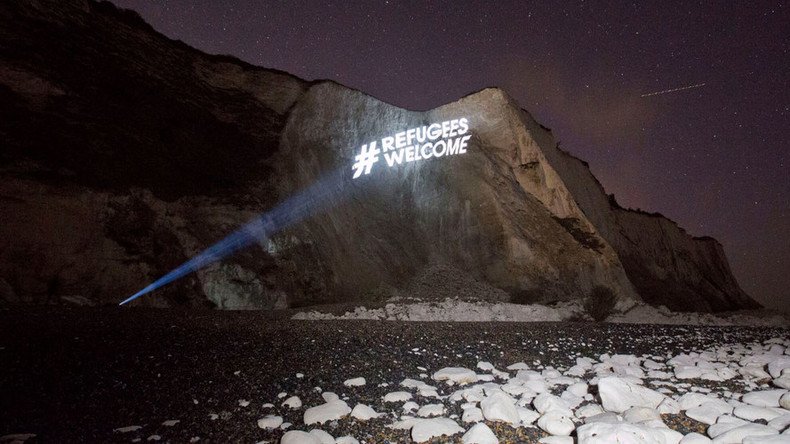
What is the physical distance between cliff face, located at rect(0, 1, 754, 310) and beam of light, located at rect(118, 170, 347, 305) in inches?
9.1

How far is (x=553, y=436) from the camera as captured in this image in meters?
2.22

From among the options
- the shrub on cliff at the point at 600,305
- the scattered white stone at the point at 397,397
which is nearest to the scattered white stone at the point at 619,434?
the scattered white stone at the point at 397,397

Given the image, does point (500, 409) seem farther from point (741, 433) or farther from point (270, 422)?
point (270, 422)

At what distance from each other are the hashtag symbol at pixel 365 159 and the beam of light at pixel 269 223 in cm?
88

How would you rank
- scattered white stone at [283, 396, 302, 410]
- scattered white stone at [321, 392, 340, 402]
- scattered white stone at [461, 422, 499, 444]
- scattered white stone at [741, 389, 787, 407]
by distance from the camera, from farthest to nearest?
scattered white stone at [741, 389, 787, 407]
scattered white stone at [321, 392, 340, 402]
scattered white stone at [283, 396, 302, 410]
scattered white stone at [461, 422, 499, 444]

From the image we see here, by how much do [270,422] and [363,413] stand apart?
2.01 ft

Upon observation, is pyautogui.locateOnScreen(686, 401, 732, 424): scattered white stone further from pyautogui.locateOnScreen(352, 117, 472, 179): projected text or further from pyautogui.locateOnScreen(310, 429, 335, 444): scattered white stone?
pyautogui.locateOnScreen(352, 117, 472, 179): projected text

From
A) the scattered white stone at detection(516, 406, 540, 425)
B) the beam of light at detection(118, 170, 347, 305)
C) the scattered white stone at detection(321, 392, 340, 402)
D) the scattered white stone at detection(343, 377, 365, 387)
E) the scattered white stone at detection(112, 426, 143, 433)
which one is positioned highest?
the beam of light at detection(118, 170, 347, 305)

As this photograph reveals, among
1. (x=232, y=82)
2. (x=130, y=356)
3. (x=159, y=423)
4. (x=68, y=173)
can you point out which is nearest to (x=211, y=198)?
(x=68, y=173)

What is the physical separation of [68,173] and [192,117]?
12.0 feet

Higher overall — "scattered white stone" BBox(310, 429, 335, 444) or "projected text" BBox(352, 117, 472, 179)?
"projected text" BBox(352, 117, 472, 179)

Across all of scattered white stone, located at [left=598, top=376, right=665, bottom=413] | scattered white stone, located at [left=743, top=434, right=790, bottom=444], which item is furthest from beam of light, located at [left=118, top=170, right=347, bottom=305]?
scattered white stone, located at [left=743, top=434, right=790, bottom=444]

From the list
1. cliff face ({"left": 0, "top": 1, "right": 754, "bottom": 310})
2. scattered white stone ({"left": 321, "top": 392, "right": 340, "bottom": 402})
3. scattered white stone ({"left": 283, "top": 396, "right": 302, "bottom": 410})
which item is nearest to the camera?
scattered white stone ({"left": 283, "top": 396, "right": 302, "bottom": 410})

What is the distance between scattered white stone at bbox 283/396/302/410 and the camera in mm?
2547
